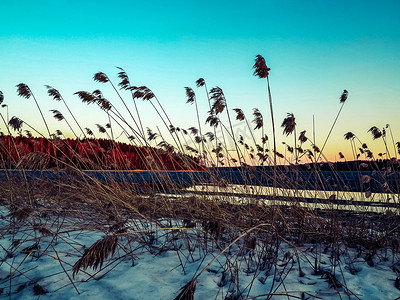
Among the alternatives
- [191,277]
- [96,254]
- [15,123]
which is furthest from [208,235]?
[15,123]

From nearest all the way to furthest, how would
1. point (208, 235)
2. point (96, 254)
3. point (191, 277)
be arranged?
point (96, 254), point (191, 277), point (208, 235)

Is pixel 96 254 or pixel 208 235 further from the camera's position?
pixel 208 235

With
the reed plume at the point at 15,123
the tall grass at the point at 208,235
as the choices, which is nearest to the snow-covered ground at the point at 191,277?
the tall grass at the point at 208,235

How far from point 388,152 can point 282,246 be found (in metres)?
3.56

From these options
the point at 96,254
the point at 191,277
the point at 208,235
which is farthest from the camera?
the point at 208,235

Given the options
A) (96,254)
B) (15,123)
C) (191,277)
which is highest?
(15,123)

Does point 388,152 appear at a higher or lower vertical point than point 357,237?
higher

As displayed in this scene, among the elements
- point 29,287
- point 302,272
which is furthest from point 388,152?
point 29,287

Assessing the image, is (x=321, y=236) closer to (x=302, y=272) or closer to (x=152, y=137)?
(x=302, y=272)

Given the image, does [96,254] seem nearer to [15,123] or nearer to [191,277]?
[191,277]

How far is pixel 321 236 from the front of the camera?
2.85 meters

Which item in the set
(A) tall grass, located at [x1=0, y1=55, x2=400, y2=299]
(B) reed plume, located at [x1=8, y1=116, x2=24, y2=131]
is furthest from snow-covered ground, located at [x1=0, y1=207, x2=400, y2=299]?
(B) reed plume, located at [x1=8, y1=116, x2=24, y2=131]

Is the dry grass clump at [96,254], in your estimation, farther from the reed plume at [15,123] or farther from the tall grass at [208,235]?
the reed plume at [15,123]

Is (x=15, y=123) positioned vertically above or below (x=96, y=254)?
above
